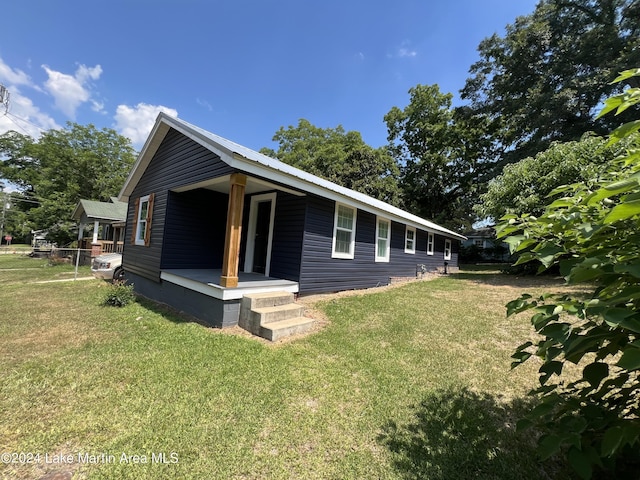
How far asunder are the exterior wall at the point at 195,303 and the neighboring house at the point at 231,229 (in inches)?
0.8

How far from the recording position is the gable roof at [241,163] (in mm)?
5156

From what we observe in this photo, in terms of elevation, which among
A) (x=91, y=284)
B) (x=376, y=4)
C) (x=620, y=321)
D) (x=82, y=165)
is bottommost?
(x=91, y=284)

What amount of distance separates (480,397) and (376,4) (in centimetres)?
1169

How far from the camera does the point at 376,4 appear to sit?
372 inches

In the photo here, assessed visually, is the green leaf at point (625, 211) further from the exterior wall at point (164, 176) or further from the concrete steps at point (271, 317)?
the exterior wall at point (164, 176)

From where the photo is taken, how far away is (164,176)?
25.1 feet

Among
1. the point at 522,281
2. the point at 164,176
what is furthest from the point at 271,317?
the point at 522,281

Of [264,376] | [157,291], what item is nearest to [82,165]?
[157,291]

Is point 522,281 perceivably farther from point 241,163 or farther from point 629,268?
point 629,268

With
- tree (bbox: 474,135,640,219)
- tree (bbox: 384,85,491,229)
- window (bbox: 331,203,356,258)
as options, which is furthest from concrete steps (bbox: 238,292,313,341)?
tree (bbox: 384,85,491,229)

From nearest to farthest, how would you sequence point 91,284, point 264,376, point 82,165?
point 264,376 → point 91,284 → point 82,165

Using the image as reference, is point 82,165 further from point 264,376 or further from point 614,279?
point 614,279

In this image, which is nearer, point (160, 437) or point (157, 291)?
point (160, 437)

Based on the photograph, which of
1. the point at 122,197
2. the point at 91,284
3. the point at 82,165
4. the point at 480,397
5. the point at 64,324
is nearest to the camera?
the point at 480,397
